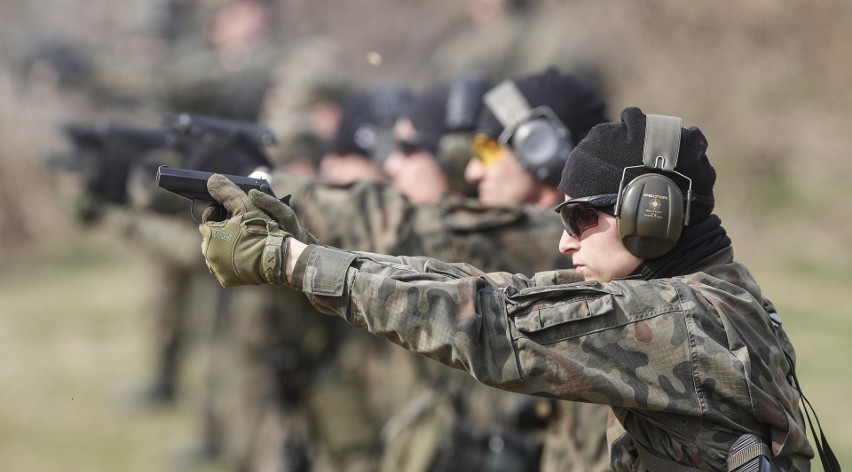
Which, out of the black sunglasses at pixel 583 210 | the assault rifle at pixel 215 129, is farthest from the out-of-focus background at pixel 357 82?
the black sunglasses at pixel 583 210

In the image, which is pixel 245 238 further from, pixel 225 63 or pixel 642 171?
pixel 225 63

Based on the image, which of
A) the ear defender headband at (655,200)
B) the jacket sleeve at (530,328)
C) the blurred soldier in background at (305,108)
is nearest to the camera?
the jacket sleeve at (530,328)

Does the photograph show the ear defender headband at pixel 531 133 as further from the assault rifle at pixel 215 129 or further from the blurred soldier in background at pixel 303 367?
the blurred soldier in background at pixel 303 367

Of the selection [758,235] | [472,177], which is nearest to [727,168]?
[758,235]

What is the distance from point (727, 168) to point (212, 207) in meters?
13.2

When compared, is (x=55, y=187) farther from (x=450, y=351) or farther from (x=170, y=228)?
(x=450, y=351)

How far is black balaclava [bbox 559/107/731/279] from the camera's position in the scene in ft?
10.8

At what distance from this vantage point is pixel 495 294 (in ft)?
9.87

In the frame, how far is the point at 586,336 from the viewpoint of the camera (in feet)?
9.68

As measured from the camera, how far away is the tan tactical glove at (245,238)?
2982mm

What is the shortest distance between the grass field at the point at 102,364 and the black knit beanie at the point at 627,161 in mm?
5328

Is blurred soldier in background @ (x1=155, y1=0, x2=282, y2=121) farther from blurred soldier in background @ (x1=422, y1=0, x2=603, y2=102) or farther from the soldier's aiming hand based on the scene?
the soldier's aiming hand

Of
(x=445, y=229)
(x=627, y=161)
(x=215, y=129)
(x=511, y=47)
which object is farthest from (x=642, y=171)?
(x=511, y=47)

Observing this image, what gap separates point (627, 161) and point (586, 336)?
24.2 inches
